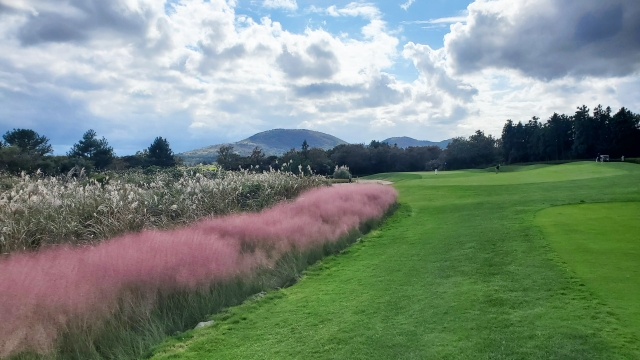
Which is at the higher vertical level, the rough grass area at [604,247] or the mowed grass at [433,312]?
the rough grass area at [604,247]

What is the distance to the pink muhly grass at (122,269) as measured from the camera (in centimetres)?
504

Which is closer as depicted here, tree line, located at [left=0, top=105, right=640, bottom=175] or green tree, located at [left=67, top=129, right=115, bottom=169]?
green tree, located at [left=67, top=129, right=115, bottom=169]

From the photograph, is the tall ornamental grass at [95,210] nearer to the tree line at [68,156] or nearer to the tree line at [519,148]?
the tree line at [68,156]

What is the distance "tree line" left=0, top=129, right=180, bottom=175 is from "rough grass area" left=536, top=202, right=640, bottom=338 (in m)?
17.6

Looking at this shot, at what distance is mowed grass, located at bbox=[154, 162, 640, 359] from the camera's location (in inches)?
174

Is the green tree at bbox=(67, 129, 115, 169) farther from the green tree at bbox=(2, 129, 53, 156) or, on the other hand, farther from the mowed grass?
the mowed grass

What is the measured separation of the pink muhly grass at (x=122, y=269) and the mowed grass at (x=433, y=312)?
930mm

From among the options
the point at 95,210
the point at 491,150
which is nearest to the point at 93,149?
the point at 95,210

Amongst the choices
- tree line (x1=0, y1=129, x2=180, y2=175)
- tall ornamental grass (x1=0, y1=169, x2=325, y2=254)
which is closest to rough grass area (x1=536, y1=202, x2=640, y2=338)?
tall ornamental grass (x1=0, y1=169, x2=325, y2=254)

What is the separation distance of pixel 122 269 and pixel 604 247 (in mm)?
8397

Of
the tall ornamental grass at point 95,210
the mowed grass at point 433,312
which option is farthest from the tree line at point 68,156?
the mowed grass at point 433,312

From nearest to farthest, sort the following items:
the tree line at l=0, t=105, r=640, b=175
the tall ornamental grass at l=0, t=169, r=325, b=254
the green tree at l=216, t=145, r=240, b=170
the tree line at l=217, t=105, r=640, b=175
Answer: the tall ornamental grass at l=0, t=169, r=325, b=254 → the green tree at l=216, t=145, r=240, b=170 → the tree line at l=0, t=105, r=640, b=175 → the tree line at l=217, t=105, r=640, b=175

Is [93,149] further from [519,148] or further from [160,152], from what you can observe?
[519,148]

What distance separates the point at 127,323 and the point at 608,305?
6.18m
